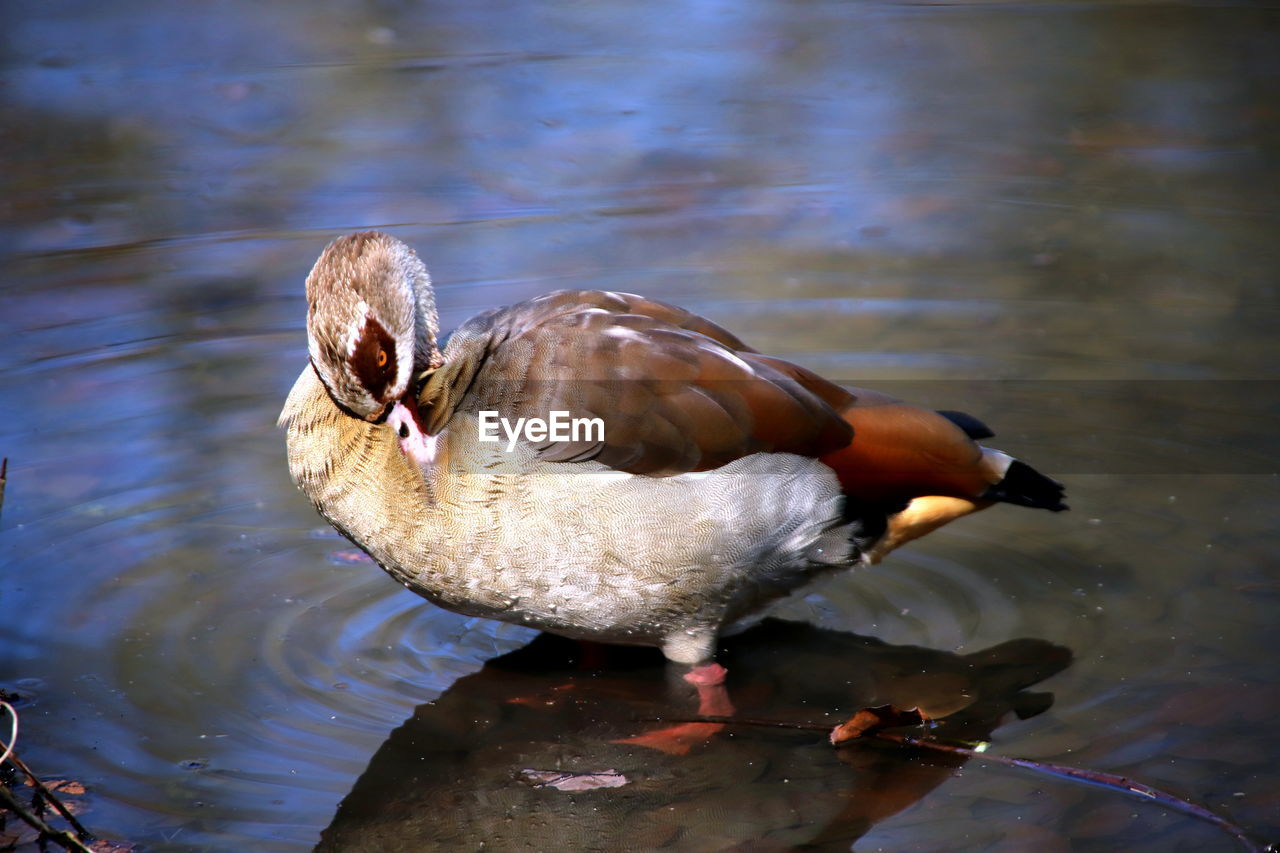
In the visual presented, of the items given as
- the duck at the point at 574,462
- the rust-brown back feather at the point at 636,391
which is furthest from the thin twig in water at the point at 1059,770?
the rust-brown back feather at the point at 636,391

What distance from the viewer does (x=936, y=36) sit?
10477mm

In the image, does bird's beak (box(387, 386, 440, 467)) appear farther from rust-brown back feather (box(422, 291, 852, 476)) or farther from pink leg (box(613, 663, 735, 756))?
pink leg (box(613, 663, 735, 756))

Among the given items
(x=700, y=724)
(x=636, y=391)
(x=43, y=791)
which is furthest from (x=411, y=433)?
(x=43, y=791)

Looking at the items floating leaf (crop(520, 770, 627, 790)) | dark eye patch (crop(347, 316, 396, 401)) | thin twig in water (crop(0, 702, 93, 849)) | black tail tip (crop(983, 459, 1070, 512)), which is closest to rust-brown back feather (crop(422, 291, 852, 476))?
dark eye patch (crop(347, 316, 396, 401))

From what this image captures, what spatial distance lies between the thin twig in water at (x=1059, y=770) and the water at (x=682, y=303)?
5 cm

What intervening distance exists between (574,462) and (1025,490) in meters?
1.50

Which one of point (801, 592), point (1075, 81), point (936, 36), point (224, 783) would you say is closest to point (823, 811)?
point (801, 592)

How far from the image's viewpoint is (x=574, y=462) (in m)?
4.33

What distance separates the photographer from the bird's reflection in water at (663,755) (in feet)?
12.9

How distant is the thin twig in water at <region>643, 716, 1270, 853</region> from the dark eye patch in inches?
50.7

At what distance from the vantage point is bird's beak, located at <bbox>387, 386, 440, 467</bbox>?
437cm

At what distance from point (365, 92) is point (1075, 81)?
4.70 meters

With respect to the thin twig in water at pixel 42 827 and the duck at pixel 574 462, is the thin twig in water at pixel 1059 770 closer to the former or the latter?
the duck at pixel 574 462

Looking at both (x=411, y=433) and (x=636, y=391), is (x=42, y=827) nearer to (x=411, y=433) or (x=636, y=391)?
(x=411, y=433)
